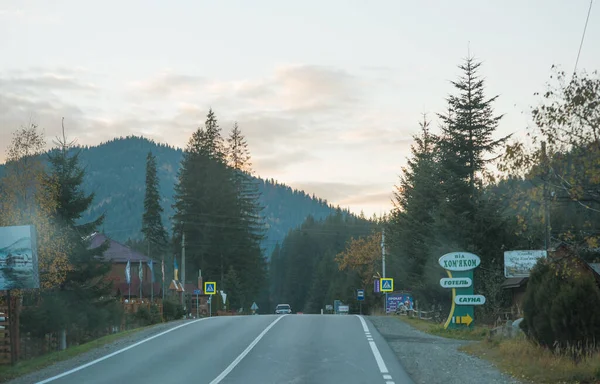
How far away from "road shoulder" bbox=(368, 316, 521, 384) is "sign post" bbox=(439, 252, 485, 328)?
2.05 metres

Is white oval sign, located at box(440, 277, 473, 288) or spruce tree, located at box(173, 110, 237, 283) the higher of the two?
spruce tree, located at box(173, 110, 237, 283)

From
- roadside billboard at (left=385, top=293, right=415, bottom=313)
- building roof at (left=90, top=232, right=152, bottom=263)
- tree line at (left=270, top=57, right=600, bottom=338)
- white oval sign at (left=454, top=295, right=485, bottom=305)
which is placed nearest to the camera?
tree line at (left=270, top=57, right=600, bottom=338)

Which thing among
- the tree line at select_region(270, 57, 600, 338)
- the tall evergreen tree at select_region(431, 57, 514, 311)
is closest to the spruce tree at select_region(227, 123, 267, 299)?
the tree line at select_region(270, 57, 600, 338)

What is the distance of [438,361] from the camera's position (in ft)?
67.7

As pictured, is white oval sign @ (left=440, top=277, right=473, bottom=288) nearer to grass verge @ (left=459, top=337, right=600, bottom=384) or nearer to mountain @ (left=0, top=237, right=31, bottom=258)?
grass verge @ (left=459, top=337, right=600, bottom=384)

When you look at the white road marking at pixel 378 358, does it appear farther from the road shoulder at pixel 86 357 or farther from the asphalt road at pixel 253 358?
the road shoulder at pixel 86 357

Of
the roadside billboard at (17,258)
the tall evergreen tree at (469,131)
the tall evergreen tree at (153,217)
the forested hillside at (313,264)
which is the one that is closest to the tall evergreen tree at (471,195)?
the tall evergreen tree at (469,131)

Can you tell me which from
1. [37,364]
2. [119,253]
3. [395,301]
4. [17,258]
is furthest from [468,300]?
[119,253]

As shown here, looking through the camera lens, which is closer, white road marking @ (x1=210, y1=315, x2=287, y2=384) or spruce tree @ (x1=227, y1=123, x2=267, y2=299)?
white road marking @ (x1=210, y1=315, x2=287, y2=384)

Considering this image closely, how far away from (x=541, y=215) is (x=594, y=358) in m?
5.19

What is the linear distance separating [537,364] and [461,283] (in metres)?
12.3

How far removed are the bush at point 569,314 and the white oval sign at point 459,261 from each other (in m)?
10.1

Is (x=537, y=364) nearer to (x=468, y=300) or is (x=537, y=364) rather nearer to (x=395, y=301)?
(x=468, y=300)

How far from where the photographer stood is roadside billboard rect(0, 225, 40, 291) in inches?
941
